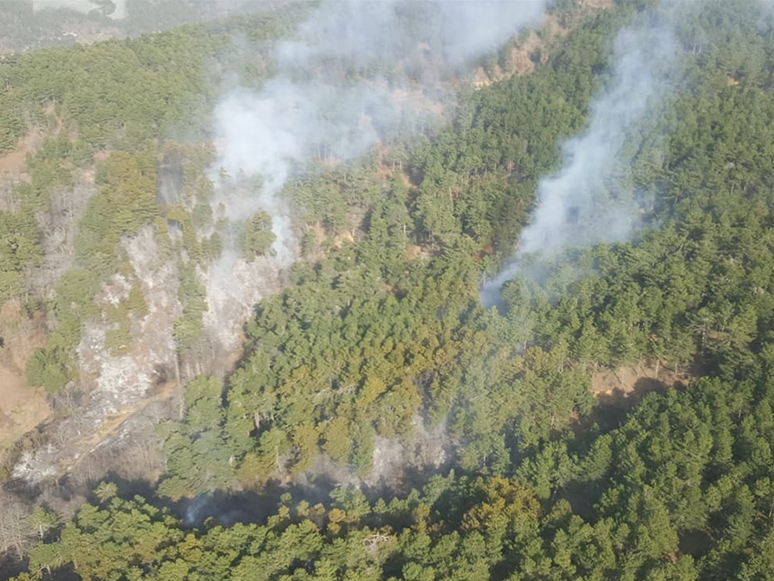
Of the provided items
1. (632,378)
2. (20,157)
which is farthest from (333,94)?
(632,378)

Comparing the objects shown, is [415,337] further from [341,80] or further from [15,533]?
[341,80]

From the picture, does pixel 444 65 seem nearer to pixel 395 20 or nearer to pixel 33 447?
pixel 395 20

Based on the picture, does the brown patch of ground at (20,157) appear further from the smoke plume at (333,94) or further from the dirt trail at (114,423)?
the dirt trail at (114,423)

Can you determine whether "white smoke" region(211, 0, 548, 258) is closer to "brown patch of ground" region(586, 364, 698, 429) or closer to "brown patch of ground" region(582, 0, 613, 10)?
"brown patch of ground" region(582, 0, 613, 10)

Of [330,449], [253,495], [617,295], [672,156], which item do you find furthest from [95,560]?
[672,156]

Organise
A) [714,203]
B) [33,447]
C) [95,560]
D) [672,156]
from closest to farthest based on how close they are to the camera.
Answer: [95,560] < [33,447] < [714,203] < [672,156]

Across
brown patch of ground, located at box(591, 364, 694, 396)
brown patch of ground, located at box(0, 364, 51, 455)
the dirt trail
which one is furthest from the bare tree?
brown patch of ground, located at box(591, 364, 694, 396)

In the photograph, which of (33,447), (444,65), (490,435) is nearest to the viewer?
(490,435)
